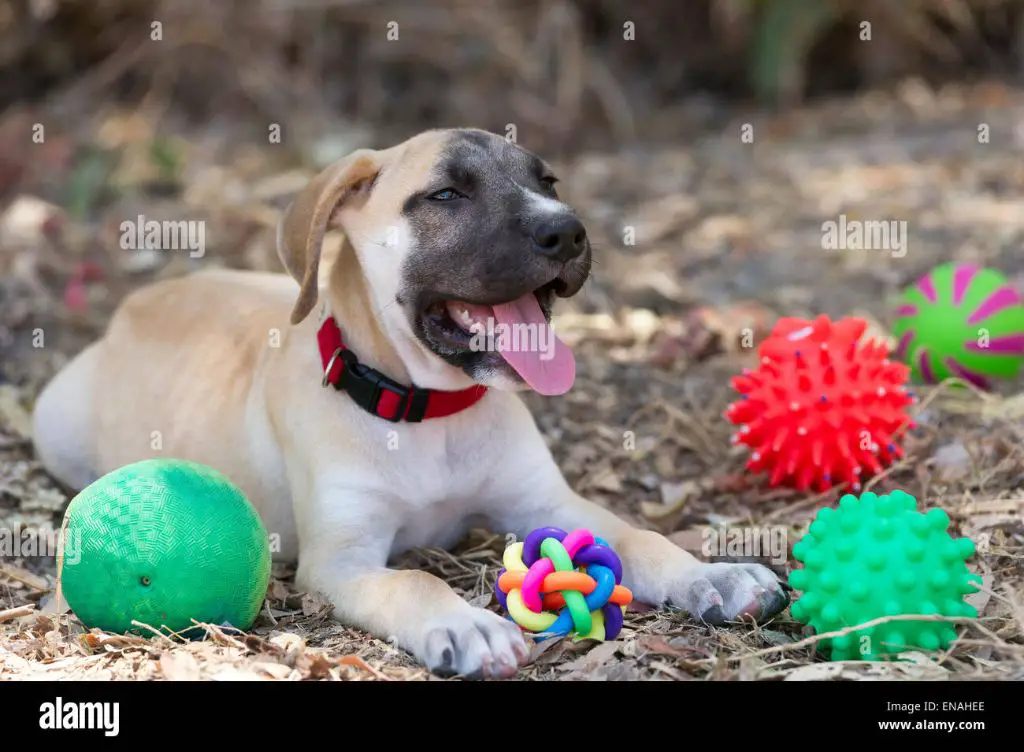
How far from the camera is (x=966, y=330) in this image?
18.7 feet

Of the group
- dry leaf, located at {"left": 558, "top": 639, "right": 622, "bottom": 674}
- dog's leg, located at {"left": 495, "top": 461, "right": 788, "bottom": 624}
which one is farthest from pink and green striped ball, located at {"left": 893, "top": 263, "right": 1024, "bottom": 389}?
dry leaf, located at {"left": 558, "top": 639, "right": 622, "bottom": 674}

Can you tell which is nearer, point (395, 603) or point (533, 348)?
point (395, 603)

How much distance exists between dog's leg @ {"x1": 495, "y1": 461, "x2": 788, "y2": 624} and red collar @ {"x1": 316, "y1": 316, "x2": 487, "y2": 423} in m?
0.43

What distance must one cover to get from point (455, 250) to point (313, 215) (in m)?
0.49

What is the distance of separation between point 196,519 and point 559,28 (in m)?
7.57

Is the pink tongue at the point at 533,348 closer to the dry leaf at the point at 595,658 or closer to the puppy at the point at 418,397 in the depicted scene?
the puppy at the point at 418,397

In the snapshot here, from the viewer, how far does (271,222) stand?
8328 mm

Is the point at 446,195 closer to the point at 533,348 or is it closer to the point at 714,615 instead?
the point at 533,348

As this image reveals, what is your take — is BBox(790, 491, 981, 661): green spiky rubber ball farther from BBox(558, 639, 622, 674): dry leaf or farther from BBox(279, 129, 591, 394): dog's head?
BBox(279, 129, 591, 394): dog's head

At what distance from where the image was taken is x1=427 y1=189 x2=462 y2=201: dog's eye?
418 centimetres

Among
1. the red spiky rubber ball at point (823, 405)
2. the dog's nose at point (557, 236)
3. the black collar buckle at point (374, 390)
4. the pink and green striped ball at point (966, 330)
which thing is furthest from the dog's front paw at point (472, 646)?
the pink and green striped ball at point (966, 330)

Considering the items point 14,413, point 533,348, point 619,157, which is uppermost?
point 619,157

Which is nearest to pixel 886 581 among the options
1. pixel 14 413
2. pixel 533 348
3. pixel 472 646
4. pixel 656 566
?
pixel 656 566

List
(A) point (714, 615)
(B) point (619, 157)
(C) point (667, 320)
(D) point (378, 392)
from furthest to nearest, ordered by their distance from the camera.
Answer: (B) point (619, 157), (C) point (667, 320), (D) point (378, 392), (A) point (714, 615)
